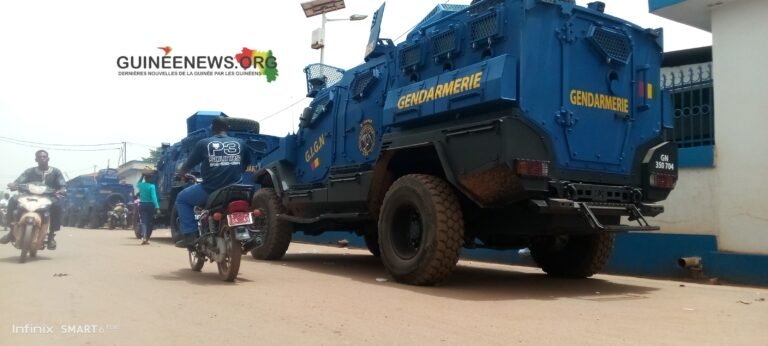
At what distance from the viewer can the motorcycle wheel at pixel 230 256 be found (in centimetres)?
665

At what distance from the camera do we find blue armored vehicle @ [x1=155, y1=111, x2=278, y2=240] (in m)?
14.0

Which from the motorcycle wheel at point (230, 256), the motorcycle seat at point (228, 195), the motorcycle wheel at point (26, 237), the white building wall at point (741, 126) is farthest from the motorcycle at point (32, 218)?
the white building wall at point (741, 126)

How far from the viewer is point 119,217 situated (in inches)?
942

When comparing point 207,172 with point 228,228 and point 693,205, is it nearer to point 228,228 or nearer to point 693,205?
point 228,228

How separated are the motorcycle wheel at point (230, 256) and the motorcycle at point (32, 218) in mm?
3659

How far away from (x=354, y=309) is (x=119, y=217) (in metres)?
21.3

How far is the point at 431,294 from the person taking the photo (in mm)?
5988

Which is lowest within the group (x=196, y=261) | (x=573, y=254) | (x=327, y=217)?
(x=196, y=261)

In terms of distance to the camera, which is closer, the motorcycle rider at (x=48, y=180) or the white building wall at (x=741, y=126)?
the white building wall at (x=741, y=126)

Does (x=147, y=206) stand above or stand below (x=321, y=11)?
below

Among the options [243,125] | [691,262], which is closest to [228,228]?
[691,262]

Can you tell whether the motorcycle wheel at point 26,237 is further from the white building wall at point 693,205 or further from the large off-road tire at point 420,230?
the white building wall at point 693,205

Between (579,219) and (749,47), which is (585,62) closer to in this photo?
(579,219)

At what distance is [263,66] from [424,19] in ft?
30.7
